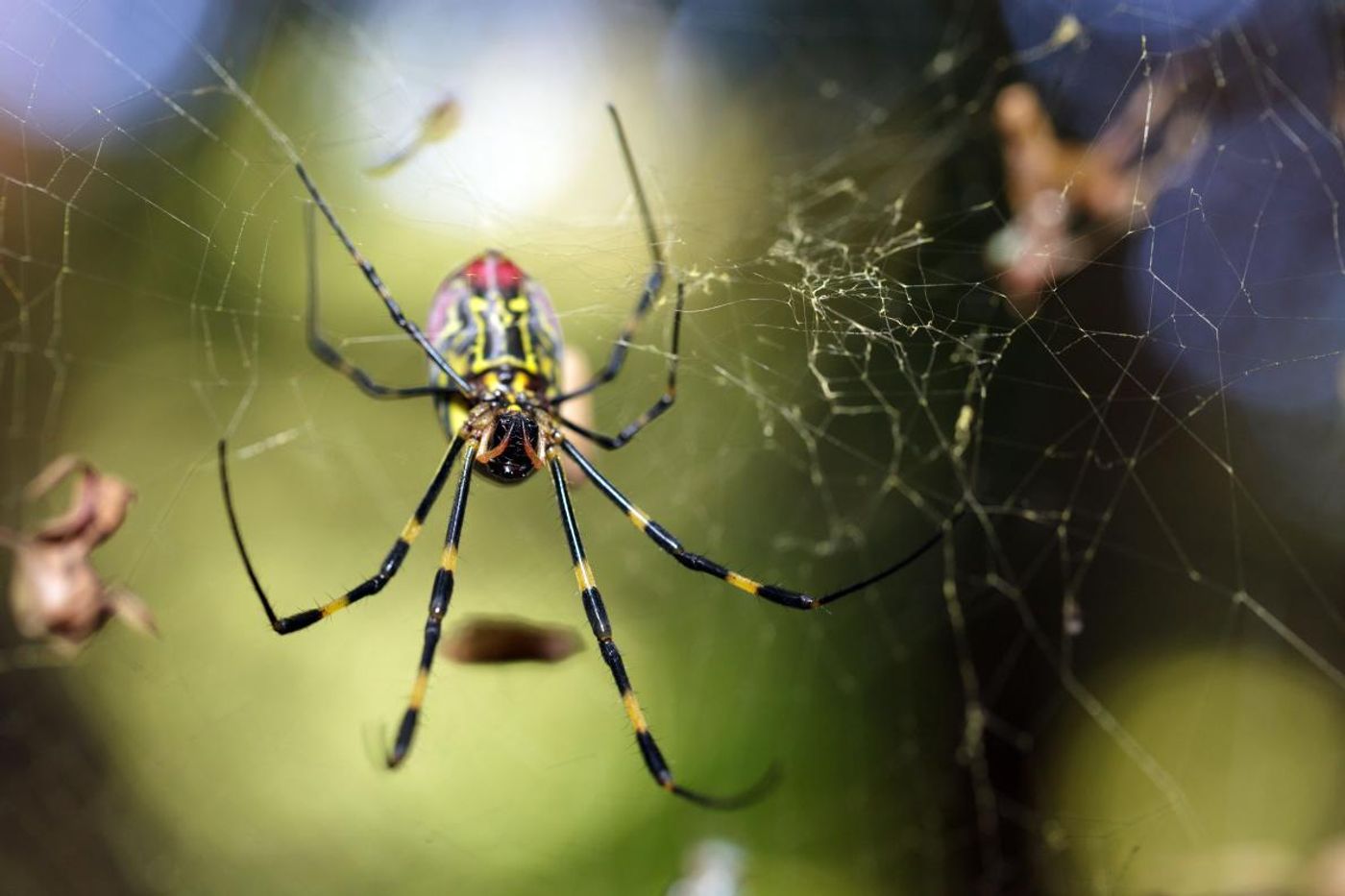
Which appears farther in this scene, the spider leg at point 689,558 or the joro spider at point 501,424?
the spider leg at point 689,558

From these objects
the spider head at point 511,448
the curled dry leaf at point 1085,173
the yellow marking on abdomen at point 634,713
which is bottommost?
the yellow marking on abdomen at point 634,713

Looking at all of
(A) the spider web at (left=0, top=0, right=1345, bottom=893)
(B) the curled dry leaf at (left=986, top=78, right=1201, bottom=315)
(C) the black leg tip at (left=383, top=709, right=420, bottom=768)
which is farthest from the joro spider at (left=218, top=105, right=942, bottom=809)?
(B) the curled dry leaf at (left=986, top=78, right=1201, bottom=315)

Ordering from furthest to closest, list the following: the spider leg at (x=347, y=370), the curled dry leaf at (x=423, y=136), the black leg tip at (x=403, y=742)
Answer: the curled dry leaf at (x=423, y=136)
the spider leg at (x=347, y=370)
the black leg tip at (x=403, y=742)

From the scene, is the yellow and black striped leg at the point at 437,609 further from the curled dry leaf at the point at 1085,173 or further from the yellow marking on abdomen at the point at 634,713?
the curled dry leaf at the point at 1085,173

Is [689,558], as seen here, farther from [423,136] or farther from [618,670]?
[423,136]

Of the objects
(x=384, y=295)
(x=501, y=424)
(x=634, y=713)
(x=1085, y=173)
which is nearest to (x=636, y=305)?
(x=501, y=424)

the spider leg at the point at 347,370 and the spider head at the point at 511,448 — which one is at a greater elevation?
the spider leg at the point at 347,370

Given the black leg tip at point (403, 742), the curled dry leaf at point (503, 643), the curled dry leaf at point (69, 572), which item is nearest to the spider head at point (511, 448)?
the curled dry leaf at point (503, 643)
